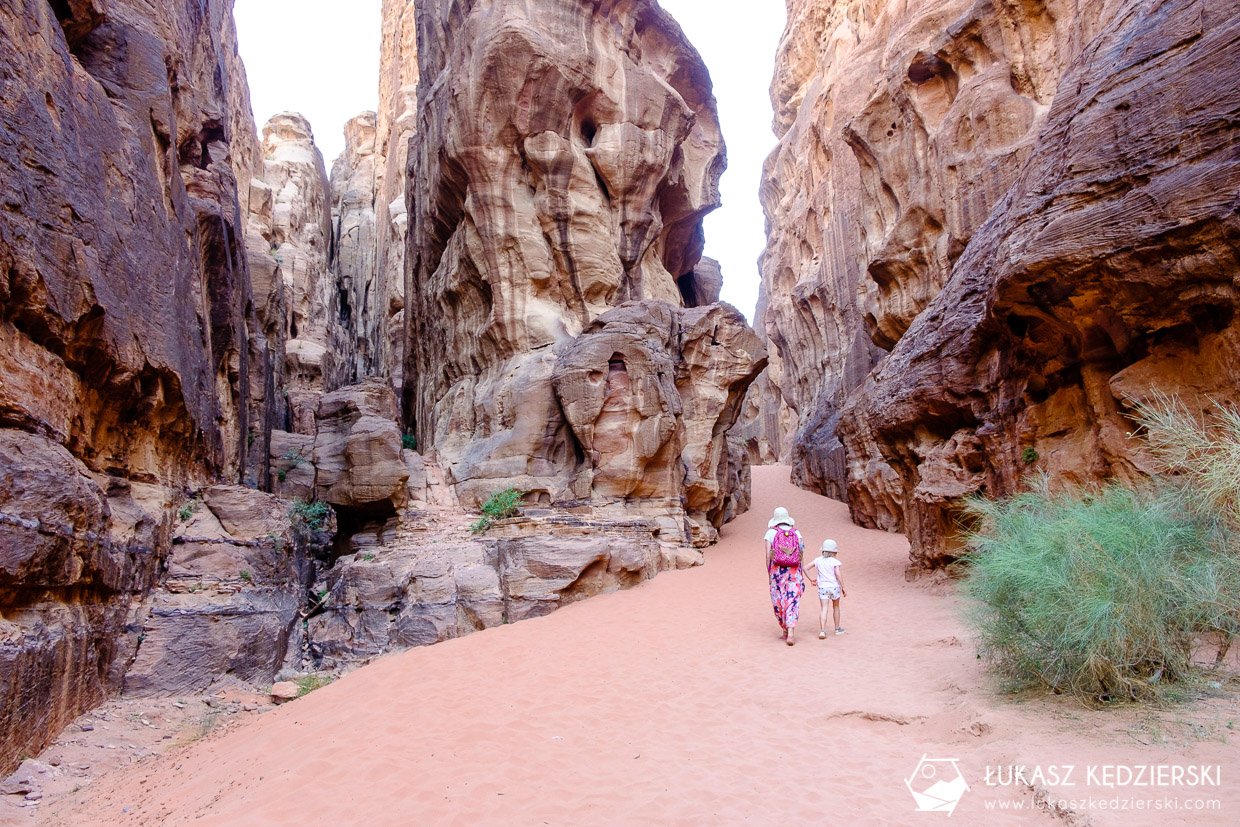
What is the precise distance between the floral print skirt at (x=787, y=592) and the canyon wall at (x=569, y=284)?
22.4 feet

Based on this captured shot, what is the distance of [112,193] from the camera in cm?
870

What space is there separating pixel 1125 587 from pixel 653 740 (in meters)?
3.81

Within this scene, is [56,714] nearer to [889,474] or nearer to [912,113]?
[889,474]

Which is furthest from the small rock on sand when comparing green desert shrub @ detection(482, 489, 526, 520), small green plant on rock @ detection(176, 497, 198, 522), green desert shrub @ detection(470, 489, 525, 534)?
green desert shrub @ detection(482, 489, 526, 520)

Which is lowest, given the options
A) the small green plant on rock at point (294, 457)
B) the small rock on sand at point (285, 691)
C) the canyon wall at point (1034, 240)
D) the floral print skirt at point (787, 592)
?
the small rock on sand at point (285, 691)

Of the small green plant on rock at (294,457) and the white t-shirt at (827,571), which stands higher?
the small green plant on rock at (294,457)

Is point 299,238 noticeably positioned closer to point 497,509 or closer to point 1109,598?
point 497,509

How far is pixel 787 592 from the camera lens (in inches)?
352

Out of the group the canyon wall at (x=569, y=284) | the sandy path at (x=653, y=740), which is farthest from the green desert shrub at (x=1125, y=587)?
the canyon wall at (x=569, y=284)

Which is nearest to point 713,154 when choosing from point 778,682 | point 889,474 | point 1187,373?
point 889,474

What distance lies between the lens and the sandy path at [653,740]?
4688 millimetres

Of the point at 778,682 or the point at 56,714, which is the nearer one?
the point at 56,714

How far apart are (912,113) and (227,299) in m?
17.6

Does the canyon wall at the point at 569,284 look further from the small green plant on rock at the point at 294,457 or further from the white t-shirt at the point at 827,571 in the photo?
the white t-shirt at the point at 827,571
